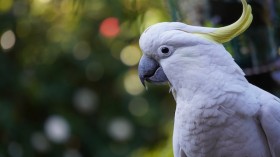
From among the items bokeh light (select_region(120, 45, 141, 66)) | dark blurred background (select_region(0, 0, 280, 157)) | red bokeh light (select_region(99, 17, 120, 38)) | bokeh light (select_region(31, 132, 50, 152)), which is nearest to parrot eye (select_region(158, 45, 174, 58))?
red bokeh light (select_region(99, 17, 120, 38))

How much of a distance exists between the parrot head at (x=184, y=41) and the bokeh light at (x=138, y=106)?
7.09 feet

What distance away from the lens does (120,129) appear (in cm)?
338

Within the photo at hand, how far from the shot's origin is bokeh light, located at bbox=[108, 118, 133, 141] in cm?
338

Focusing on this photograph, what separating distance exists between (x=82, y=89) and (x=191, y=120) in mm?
2285

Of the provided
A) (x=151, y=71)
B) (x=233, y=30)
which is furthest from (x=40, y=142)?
(x=233, y=30)

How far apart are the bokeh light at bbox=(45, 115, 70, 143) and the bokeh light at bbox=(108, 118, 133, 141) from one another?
0.84ft

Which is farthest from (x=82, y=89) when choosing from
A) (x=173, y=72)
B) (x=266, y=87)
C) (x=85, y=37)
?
(x=173, y=72)

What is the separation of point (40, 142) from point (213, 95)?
236 cm

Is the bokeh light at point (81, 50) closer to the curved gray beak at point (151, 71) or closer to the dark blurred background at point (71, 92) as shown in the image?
the dark blurred background at point (71, 92)

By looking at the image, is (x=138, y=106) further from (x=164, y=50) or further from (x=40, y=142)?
(x=164, y=50)

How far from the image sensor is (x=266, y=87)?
205 centimetres

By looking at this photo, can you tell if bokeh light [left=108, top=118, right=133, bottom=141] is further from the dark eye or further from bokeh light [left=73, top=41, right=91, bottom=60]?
the dark eye

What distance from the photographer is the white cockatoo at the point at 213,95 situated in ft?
3.92

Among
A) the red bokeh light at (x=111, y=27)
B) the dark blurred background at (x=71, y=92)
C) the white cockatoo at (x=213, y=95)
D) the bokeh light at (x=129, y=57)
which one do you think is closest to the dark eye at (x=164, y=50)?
the white cockatoo at (x=213, y=95)
